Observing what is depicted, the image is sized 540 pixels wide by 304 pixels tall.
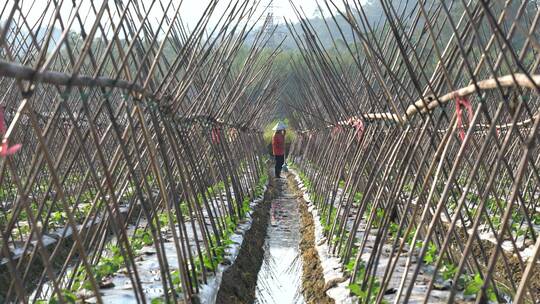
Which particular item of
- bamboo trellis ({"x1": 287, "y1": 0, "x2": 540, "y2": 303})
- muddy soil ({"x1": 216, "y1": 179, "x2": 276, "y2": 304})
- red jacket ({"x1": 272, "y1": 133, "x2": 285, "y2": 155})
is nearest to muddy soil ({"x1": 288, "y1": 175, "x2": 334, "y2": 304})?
bamboo trellis ({"x1": 287, "y1": 0, "x2": 540, "y2": 303})

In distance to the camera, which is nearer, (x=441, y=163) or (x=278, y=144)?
(x=441, y=163)

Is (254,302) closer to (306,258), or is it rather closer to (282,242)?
(306,258)

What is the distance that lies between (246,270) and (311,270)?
0.64 meters

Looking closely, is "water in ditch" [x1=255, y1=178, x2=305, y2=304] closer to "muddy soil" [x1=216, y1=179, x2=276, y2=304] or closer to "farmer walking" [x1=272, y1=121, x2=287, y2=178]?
"muddy soil" [x1=216, y1=179, x2=276, y2=304]

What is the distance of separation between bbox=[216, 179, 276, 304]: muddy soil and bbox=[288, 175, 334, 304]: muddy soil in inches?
19.9

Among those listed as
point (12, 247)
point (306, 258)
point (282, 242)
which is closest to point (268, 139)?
point (282, 242)

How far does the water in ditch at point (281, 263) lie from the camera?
739 cm

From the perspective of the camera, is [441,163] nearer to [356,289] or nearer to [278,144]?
[356,289]

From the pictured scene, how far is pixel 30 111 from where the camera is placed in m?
2.89

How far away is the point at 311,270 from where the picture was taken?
7535 millimetres

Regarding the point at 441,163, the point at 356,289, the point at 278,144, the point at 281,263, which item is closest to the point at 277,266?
the point at 281,263

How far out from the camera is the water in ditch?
24.2 ft

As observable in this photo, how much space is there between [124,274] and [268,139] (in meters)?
25.0

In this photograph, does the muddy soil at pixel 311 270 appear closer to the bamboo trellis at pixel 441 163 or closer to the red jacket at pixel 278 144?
the bamboo trellis at pixel 441 163
